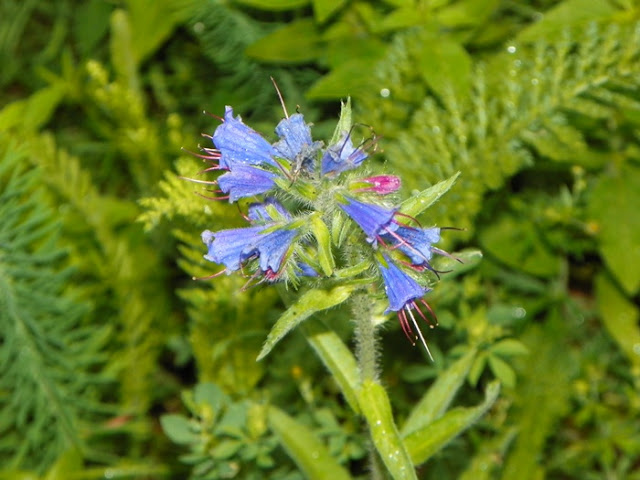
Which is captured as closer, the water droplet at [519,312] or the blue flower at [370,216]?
the blue flower at [370,216]

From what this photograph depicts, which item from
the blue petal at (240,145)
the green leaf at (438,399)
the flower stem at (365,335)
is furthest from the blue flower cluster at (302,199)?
the green leaf at (438,399)

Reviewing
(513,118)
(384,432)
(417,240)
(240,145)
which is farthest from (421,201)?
(513,118)

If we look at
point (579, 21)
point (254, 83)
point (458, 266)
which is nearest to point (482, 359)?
point (458, 266)

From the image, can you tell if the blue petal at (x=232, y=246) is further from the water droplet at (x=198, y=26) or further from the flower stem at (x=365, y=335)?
the water droplet at (x=198, y=26)

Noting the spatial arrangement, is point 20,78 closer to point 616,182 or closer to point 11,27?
point 11,27

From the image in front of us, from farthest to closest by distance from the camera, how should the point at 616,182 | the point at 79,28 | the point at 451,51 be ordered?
the point at 79,28, the point at 616,182, the point at 451,51

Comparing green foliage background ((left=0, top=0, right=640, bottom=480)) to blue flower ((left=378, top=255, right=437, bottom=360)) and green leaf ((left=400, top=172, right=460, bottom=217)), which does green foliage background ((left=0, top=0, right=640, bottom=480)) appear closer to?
blue flower ((left=378, top=255, right=437, bottom=360))
